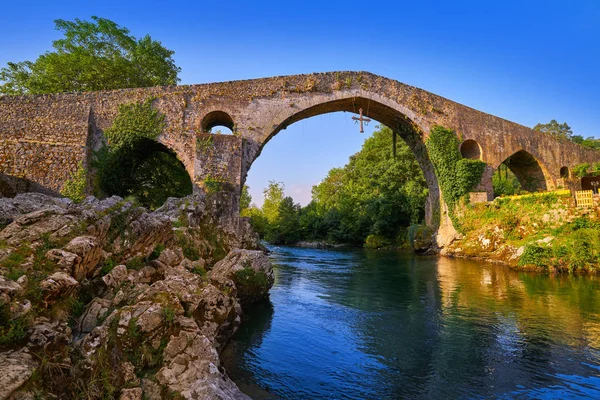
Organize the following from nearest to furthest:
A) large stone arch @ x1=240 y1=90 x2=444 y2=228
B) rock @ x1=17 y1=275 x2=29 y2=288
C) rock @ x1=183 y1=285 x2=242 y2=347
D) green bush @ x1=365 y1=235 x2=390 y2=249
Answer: rock @ x1=17 y1=275 x2=29 y2=288 < rock @ x1=183 y1=285 x2=242 y2=347 < large stone arch @ x1=240 y1=90 x2=444 y2=228 < green bush @ x1=365 y1=235 x2=390 y2=249

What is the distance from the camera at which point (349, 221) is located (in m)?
36.9

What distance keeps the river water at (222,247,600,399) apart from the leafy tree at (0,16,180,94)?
19.6 metres

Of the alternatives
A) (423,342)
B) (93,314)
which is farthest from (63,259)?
(423,342)

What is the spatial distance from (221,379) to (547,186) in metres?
28.6

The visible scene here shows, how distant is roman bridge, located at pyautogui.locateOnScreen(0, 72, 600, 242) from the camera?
16750 mm

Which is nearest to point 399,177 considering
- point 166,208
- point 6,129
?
point 166,208

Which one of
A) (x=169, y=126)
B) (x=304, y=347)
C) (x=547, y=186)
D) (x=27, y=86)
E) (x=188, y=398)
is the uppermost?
(x=27, y=86)

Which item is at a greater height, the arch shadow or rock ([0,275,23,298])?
the arch shadow

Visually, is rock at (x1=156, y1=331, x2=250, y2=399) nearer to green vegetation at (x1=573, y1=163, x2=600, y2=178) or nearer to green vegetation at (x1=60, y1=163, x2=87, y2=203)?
green vegetation at (x1=60, y1=163, x2=87, y2=203)

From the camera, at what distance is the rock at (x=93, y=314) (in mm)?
4723

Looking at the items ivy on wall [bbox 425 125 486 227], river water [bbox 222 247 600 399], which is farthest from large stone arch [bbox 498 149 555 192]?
river water [bbox 222 247 600 399]

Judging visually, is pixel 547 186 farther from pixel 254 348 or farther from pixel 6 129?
pixel 6 129

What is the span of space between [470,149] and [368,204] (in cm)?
1157

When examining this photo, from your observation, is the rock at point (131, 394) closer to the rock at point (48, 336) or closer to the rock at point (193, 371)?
the rock at point (193, 371)
